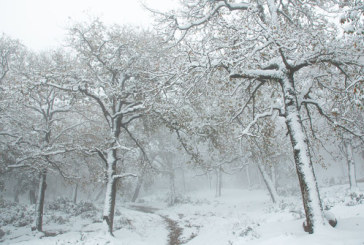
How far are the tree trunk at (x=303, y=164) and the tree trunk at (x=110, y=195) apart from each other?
927cm

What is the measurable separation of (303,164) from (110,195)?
970 centimetres

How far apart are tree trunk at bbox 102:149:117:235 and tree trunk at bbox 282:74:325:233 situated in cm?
927

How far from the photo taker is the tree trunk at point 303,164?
6617 mm

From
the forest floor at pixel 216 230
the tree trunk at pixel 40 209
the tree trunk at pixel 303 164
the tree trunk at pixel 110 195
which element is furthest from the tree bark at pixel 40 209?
the tree trunk at pixel 303 164

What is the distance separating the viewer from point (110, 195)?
12.3 m

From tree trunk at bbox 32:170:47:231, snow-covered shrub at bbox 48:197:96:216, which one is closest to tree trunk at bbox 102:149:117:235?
tree trunk at bbox 32:170:47:231

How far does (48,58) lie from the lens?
18.6 meters

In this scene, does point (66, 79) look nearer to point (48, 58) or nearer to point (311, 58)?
point (48, 58)

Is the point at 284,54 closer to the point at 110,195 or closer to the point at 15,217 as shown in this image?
the point at 110,195

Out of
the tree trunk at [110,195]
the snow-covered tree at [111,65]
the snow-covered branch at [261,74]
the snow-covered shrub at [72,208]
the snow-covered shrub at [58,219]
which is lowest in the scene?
the snow-covered shrub at [58,219]

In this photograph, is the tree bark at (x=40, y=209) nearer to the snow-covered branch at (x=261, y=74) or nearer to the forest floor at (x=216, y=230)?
the forest floor at (x=216, y=230)

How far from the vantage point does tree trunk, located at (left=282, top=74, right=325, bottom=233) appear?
6.62m

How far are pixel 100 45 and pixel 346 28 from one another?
1206cm

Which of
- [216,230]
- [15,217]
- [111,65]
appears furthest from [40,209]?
[216,230]
